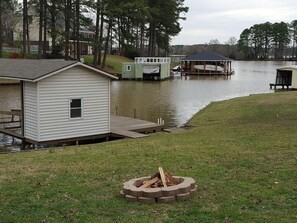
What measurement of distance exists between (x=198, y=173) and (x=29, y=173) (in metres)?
3.65

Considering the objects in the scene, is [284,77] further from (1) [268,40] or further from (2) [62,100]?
(1) [268,40]

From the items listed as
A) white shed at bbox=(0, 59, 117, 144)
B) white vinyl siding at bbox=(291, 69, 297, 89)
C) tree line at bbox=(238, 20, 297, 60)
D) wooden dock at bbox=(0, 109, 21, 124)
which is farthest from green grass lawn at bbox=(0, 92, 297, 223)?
tree line at bbox=(238, 20, 297, 60)

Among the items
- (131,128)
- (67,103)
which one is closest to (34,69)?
(67,103)

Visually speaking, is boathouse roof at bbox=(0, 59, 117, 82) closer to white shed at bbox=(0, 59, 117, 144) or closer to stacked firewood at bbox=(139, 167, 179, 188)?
white shed at bbox=(0, 59, 117, 144)

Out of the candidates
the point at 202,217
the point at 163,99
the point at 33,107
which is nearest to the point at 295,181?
the point at 202,217

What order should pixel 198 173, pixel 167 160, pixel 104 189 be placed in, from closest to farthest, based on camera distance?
pixel 104 189 → pixel 198 173 → pixel 167 160

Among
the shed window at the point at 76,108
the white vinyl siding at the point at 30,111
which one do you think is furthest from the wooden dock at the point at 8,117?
the shed window at the point at 76,108

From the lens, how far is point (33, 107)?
667 inches

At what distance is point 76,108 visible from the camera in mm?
17812

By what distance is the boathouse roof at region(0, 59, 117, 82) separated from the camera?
16578 mm

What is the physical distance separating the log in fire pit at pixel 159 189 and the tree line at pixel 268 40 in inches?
6447

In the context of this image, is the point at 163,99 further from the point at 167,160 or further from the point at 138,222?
the point at 138,222

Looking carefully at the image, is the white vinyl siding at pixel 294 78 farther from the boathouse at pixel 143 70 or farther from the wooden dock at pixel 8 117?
the wooden dock at pixel 8 117

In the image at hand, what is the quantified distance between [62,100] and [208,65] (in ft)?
208
